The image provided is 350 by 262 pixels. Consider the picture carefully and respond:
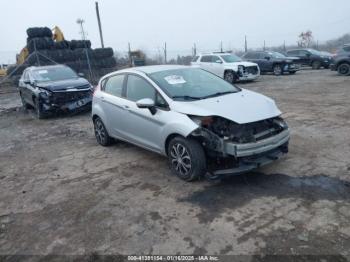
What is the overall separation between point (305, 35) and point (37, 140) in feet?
139

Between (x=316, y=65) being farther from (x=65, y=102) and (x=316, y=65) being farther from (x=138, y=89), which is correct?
(x=138, y=89)

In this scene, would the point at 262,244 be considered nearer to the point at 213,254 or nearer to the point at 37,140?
the point at 213,254

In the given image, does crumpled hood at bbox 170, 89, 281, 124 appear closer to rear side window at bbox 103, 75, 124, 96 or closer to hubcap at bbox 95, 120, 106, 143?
rear side window at bbox 103, 75, 124, 96

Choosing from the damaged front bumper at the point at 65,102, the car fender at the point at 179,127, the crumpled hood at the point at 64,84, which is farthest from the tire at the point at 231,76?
the car fender at the point at 179,127

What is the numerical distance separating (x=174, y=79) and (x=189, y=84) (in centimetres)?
26

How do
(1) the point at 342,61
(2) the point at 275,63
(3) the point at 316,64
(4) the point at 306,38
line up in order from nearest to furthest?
(1) the point at 342,61, (2) the point at 275,63, (3) the point at 316,64, (4) the point at 306,38

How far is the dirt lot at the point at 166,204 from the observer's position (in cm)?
342

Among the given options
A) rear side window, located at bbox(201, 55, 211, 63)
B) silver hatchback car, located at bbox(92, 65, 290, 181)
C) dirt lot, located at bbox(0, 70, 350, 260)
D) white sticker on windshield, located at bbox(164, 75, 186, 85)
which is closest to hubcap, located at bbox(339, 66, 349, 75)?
rear side window, located at bbox(201, 55, 211, 63)

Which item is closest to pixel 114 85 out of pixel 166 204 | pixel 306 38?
pixel 166 204

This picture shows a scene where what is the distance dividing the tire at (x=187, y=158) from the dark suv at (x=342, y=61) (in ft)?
46.5

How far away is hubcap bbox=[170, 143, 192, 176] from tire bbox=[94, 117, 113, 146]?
2302 millimetres

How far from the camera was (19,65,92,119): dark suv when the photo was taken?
10344 millimetres

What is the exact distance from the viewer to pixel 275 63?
19.5m

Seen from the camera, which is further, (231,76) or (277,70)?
(277,70)
